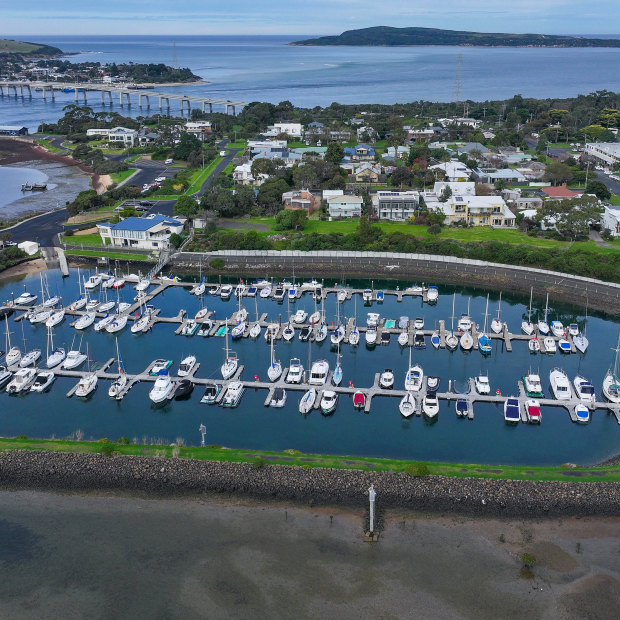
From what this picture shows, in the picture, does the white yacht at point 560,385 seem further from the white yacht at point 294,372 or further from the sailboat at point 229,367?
the sailboat at point 229,367

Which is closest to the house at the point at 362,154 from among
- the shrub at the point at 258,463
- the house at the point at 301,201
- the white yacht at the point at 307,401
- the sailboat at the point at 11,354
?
the house at the point at 301,201

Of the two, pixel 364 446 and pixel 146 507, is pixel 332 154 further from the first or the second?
pixel 146 507

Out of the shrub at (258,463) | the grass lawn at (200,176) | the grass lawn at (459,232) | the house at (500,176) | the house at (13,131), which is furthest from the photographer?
the house at (13,131)

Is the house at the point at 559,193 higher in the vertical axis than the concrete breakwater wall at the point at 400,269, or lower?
higher

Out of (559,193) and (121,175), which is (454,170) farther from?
(121,175)

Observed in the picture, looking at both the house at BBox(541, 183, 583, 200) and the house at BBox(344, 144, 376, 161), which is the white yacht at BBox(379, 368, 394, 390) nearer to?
the house at BBox(541, 183, 583, 200)

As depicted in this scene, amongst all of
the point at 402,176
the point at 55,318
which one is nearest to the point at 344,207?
the point at 402,176

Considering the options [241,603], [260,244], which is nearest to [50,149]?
[260,244]
